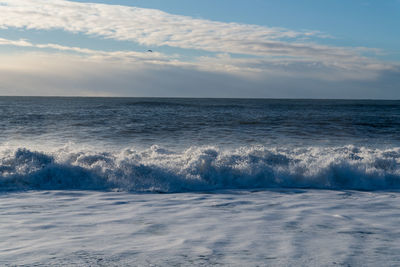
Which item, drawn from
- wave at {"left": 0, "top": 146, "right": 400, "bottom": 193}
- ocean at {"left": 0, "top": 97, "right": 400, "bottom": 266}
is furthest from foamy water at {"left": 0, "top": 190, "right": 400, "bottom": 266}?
wave at {"left": 0, "top": 146, "right": 400, "bottom": 193}

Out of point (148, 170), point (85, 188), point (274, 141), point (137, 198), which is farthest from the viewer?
point (274, 141)

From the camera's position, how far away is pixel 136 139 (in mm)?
17047

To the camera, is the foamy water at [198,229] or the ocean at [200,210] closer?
the foamy water at [198,229]

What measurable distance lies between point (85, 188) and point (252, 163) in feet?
14.7

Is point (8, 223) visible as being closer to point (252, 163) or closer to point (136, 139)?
point (252, 163)

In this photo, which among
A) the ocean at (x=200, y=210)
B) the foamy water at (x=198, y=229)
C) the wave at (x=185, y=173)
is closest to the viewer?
the foamy water at (x=198, y=229)

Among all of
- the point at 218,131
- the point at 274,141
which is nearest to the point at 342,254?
the point at 274,141

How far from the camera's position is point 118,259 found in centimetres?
397

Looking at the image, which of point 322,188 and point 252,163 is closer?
point 322,188

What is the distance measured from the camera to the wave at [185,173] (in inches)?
329

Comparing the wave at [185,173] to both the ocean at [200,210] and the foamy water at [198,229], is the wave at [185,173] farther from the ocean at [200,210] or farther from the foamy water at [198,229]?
the foamy water at [198,229]

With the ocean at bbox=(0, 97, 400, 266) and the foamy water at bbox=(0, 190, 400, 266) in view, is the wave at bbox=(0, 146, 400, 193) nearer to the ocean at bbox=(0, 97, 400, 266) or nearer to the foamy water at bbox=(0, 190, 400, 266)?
the ocean at bbox=(0, 97, 400, 266)

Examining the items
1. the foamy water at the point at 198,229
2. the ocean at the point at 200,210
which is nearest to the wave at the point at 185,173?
the ocean at the point at 200,210

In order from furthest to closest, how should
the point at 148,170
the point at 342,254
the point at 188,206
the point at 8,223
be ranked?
the point at 148,170 → the point at 188,206 → the point at 8,223 → the point at 342,254
